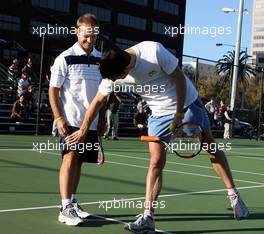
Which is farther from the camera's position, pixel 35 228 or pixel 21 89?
pixel 21 89

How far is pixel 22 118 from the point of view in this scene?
19.8m

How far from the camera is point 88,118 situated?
5164mm

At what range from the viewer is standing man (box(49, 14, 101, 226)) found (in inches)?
211

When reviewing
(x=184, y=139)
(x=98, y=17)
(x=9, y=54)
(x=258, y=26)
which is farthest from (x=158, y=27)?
(x=184, y=139)

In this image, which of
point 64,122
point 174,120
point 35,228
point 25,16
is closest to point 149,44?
point 174,120

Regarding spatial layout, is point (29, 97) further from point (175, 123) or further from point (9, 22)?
point (9, 22)

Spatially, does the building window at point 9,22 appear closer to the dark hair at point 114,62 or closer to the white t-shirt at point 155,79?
the white t-shirt at point 155,79

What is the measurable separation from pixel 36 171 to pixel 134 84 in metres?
4.56

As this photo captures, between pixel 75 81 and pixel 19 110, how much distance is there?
14.6 meters

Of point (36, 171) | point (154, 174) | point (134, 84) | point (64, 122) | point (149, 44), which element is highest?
point (149, 44)

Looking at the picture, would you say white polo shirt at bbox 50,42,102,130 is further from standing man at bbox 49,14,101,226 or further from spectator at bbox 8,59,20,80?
spectator at bbox 8,59,20,80

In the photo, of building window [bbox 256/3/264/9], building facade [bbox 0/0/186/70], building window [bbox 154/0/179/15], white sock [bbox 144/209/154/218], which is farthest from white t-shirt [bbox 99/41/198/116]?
building window [bbox 256/3/264/9]

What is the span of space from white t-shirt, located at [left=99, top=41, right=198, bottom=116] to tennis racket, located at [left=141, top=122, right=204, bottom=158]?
0.21 m

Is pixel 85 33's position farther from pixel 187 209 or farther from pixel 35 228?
pixel 187 209
